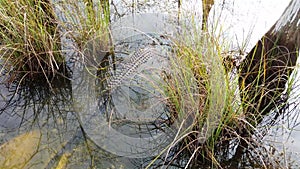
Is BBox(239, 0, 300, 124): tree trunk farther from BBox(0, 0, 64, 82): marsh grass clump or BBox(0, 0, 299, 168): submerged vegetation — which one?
BBox(0, 0, 64, 82): marsh grass clump

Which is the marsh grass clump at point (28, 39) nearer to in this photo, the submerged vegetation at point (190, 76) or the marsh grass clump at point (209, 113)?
the submerged vegetation at point (190, 76)

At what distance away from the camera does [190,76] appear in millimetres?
1497

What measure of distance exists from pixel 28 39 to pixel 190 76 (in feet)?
2.85

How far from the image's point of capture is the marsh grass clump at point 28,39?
173 centimetres

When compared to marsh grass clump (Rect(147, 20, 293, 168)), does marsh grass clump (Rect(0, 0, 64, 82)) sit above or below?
above

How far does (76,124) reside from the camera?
1690mm

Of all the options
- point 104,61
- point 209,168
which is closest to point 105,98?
point 104,61

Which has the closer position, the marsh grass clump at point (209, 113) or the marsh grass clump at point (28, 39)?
the marsh grass clump at point (209, 113)

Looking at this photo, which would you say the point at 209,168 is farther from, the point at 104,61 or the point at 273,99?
the point at 104,61

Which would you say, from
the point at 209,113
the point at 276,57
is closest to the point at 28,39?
the point at 209,113

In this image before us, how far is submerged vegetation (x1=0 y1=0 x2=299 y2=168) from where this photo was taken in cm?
146

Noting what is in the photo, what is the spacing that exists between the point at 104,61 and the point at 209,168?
826 mm

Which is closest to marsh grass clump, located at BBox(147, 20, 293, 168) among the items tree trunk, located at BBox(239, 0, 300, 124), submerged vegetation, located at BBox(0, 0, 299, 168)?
submerged vegetation, located at BBox(0, 0, 299, 168)

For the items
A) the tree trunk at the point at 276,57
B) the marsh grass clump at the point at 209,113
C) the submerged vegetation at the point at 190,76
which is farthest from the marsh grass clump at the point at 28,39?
the tree trunk at the point at 276,57
